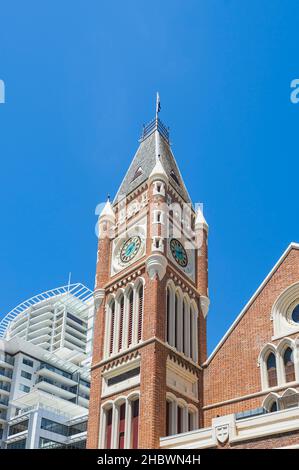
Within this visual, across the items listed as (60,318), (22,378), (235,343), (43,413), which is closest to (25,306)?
(60,318)

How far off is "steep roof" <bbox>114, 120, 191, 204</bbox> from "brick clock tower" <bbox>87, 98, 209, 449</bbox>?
0.16 m

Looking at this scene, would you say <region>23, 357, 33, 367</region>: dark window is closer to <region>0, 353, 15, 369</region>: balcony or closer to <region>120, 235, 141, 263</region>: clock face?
<region>0, 353, 15, 369</region>: balcony

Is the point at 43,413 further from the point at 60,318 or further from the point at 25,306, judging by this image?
the point at 25,306

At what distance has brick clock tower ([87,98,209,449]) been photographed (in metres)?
32.0

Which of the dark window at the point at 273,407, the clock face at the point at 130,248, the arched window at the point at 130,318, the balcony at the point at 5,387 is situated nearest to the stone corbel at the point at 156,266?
the arched window at the point at 130,318

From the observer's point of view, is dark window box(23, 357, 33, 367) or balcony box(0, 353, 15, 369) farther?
dark window box(23, 357, 33, 367)

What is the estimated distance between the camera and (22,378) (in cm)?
11525

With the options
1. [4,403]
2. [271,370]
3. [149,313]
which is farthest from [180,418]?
[4,403]

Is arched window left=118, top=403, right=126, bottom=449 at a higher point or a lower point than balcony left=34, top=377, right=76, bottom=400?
lower

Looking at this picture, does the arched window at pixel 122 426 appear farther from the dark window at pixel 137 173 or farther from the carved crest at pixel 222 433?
the dark window at pixel 137 173

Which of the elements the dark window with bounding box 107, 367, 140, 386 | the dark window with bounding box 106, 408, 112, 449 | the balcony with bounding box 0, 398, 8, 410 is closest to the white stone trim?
the dark window with bounding box 106, 408, 112, 449

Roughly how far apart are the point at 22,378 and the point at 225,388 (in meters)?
88.0

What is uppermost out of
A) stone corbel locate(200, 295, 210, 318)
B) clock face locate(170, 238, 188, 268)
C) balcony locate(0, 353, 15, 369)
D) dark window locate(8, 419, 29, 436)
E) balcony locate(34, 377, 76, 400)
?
balcony locate(0, 353, 15, 369)

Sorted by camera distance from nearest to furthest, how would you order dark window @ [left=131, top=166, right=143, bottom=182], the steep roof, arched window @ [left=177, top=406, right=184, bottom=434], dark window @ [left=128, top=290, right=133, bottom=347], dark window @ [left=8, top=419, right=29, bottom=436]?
arched window @ [left=177, top=406, right=184, bottom=434]
dark window @ [left=128, top=290, right=133, bottom=347]
the steep roof
dark window @ [left=131, top=166, right=143, bottom=182]
dark window @ [left=8, top=419, right=29, bottom=436]
